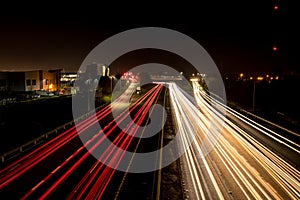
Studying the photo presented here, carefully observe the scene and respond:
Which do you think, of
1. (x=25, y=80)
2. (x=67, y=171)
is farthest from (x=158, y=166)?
(x=25, y=80)

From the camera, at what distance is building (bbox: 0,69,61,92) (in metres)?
65.4

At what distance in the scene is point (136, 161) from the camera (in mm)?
16641

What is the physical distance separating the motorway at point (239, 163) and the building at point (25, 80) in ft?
172

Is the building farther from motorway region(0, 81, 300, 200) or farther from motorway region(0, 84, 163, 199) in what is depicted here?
motorway region(0, 84, 163, 199)

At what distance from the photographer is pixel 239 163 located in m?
15.6

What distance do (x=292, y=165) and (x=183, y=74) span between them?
530 feet

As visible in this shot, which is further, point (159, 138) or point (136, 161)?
point (159, 138)

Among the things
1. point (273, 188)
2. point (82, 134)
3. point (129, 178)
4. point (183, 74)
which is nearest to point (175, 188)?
point (129, 178)

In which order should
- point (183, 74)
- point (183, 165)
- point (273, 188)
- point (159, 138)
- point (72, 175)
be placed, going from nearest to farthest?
point (273, 188)
point (72, 175)
point (183, 165)
point (159, 138)
point (183, 74)

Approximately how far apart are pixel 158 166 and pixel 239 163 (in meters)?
4.35

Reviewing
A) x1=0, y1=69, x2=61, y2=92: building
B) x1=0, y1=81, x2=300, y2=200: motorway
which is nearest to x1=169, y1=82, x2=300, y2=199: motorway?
x1=0, y1=81, x2=300, y2=200: motorway

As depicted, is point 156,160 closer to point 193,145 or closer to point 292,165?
point 193,145

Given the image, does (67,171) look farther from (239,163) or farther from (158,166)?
(239,163)

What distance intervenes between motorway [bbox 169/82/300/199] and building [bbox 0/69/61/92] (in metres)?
52.4
